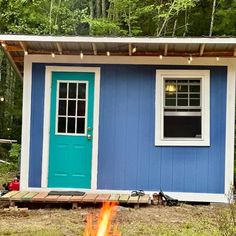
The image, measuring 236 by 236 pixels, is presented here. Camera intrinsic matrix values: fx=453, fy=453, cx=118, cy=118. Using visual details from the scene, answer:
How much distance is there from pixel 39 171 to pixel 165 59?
9.06 feet

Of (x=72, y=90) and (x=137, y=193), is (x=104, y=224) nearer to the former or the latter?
(x=137, y=193)

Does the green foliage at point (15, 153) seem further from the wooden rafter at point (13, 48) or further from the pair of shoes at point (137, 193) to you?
the pair of shoes at point (137, 193)

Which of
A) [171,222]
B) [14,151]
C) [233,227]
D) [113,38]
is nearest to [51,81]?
[113,38]

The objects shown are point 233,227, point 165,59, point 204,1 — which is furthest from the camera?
point 204,1

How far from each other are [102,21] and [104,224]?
1113 centimetres

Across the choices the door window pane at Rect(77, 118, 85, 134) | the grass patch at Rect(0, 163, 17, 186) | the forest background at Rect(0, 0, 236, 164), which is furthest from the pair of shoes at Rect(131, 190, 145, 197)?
the forest background at Rect(0, 0, 236, 164)

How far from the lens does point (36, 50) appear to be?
747cm

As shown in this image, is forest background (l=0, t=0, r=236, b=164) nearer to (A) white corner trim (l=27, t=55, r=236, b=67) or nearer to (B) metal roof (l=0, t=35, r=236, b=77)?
(A) white corner trim (l=27, t=55, r=236, b=67)

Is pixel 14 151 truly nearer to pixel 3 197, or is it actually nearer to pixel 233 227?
pixel 3 197

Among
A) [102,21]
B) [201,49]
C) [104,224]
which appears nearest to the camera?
[104,224]

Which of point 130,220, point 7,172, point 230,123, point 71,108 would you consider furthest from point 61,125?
point 7,172

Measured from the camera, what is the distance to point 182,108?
24.4 feet

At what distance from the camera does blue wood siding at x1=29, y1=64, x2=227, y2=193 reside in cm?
734

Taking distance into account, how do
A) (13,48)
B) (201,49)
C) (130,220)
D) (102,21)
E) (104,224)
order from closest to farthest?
(104,224) → (130,220) → (201,49) → (13,48) → (102,21)
